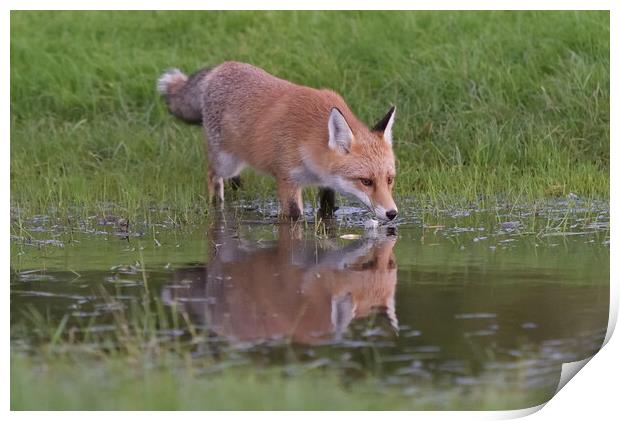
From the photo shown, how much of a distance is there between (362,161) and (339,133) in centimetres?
26

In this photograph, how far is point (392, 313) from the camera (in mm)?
4980

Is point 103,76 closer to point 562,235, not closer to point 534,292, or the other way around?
point 562,235

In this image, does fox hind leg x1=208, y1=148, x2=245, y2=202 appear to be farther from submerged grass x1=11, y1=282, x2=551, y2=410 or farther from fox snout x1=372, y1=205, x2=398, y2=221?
submerged grass x1=11, y1=282, x2=551, y2=410

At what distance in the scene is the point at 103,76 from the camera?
11.8 m

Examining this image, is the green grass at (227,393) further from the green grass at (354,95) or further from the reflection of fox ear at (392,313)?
the green grass at (354,95)

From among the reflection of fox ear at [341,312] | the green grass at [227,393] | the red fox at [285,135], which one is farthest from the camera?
the red fox at [285,135]

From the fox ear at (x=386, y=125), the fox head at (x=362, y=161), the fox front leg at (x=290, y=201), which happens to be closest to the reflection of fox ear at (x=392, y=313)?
the fox head at (x=362, y=161)

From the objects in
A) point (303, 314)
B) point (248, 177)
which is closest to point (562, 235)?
point (303, 314)

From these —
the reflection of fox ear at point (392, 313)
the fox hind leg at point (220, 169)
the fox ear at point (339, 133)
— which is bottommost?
the reflection of fox ear at point (392, 313)

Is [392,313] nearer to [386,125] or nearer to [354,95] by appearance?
[386,125]

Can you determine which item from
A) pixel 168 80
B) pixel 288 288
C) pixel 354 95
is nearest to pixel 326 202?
pixel 168 80

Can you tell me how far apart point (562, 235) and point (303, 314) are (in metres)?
2.71

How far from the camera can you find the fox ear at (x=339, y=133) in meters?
7.57

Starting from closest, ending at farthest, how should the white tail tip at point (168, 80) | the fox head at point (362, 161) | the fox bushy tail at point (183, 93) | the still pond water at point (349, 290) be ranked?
1. the still pond water at point (349, 290)
2. the fox head at point (362, 161)
3. the fox bushy tail at point (183, 93)
4. the white tail tip at point (168, 80)
